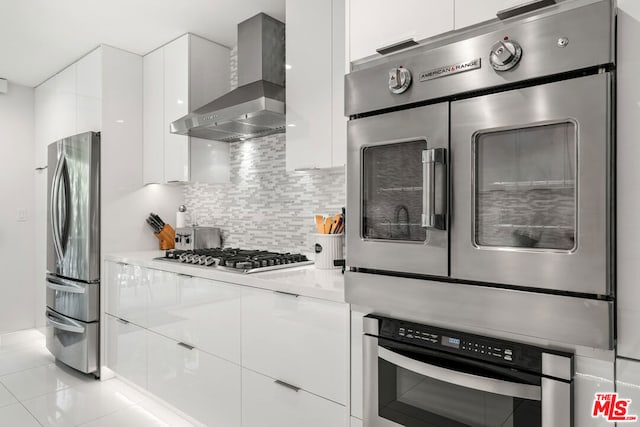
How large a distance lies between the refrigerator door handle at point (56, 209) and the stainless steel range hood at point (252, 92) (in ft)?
4.62

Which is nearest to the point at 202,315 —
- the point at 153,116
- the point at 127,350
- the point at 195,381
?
the point at 195,381

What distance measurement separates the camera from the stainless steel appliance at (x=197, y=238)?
3084 millimetres

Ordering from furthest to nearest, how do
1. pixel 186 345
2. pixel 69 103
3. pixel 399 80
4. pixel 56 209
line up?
pixel 69 103 < pixel 56 209 < pixel 186 345 < pixel 399 80

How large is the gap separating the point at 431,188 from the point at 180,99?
7.86 feet

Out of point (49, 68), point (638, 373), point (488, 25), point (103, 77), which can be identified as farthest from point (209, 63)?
point (638, 373)

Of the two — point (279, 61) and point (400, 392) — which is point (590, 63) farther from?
point (279, 61)

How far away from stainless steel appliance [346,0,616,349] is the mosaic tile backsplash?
1070mm

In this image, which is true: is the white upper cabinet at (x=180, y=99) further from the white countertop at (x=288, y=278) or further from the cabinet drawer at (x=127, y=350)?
the cabinet drawer at (x=127, y=350)

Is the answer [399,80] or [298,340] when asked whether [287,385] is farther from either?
[399,80]

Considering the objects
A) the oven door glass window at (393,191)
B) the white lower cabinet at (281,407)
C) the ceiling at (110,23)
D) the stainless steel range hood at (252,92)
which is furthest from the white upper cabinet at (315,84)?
the white lower cabinet at (281,407)

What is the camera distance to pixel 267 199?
293 cm

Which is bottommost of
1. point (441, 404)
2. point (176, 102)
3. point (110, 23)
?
point (441, 404)

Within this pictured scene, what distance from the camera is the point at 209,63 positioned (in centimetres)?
310

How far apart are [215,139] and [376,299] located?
2.15 meters
